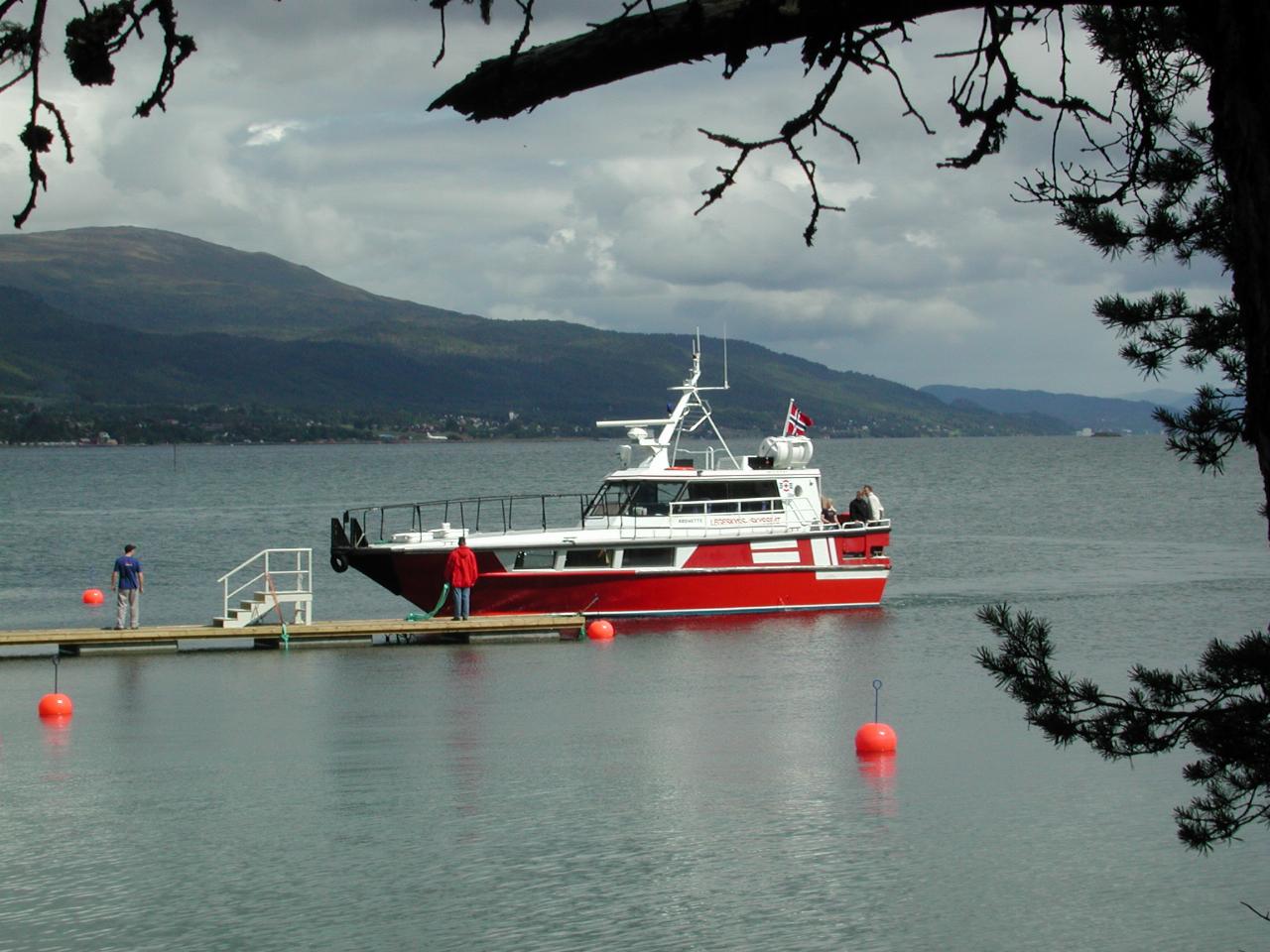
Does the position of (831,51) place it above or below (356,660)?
above

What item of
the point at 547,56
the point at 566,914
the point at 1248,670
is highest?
the point at 547,56

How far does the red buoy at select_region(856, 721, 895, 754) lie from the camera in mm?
20703

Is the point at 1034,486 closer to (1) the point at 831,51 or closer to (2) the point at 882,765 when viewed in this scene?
(2) the point at 882,765

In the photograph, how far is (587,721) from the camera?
75.8ft

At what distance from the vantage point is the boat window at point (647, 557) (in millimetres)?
32562

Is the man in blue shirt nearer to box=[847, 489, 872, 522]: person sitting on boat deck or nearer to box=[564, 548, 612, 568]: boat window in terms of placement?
box=[564, 548, 612, 568]: boat window

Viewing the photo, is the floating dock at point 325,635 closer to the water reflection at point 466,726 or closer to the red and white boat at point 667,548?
the water reflection at point 466,726

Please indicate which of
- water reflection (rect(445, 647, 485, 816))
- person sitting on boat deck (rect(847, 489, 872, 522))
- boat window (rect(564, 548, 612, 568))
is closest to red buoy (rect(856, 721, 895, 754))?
water reflection (rect(445, 647, 485, 816))

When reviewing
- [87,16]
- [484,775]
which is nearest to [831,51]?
[87,16]

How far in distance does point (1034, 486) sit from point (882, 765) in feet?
313

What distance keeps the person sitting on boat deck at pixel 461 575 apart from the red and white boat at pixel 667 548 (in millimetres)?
744

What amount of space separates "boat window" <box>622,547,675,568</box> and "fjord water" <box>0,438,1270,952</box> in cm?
119

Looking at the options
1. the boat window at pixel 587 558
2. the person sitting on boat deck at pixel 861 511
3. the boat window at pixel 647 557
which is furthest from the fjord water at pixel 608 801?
the person sitting on boat deck at pixel 861 511

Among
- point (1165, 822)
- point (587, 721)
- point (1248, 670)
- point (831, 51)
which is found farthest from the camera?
point (587, 721)
